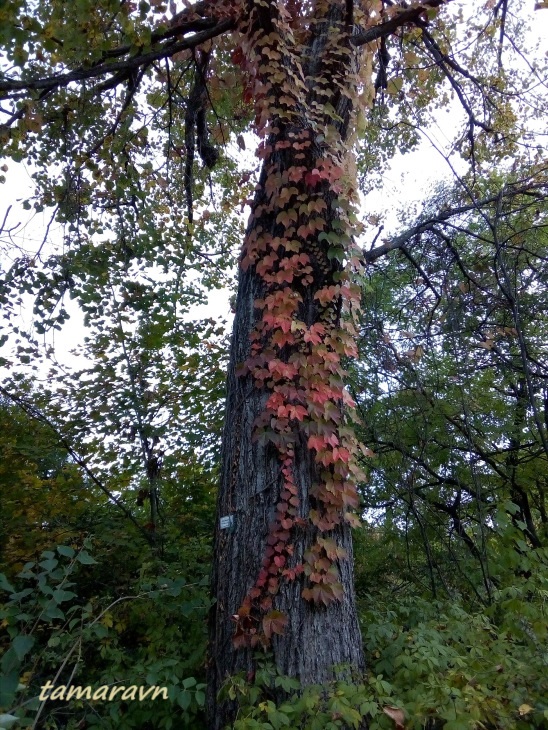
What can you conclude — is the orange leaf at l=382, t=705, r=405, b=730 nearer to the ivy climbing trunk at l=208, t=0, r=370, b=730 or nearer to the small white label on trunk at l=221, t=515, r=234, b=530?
the ivy climbing trunk at l=208, t=0, r=370, b=730

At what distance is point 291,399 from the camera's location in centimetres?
336

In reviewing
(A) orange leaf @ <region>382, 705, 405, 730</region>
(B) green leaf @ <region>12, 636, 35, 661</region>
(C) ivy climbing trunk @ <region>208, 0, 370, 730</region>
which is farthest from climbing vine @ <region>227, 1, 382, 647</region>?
(B) green leaf @ <region>12, 636, 35, 661</region>

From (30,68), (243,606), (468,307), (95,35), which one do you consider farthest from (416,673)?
(30,68)

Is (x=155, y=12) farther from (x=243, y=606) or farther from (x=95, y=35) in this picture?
(x=243, y=606)

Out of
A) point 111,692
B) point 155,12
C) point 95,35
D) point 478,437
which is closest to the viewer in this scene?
point 111,692

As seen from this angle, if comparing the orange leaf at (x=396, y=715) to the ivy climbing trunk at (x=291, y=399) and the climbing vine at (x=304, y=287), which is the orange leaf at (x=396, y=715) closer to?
the ivy climbing trunk at (x=291, y=399)

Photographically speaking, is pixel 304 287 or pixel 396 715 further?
pixel 304 287

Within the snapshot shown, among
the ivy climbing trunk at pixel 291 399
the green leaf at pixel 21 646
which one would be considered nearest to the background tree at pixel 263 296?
the ivy climbing trunk at pixel 291 399

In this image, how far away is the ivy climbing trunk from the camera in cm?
307

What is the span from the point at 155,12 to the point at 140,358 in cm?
311

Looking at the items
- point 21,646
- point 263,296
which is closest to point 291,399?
point 263,296

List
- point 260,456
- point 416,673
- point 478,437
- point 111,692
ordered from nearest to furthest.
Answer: point 416,673 < point 111,692 < point 260,456 < point 478,437

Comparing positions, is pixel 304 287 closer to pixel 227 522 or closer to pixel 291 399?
pixel 291 399

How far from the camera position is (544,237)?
23.4 feet
